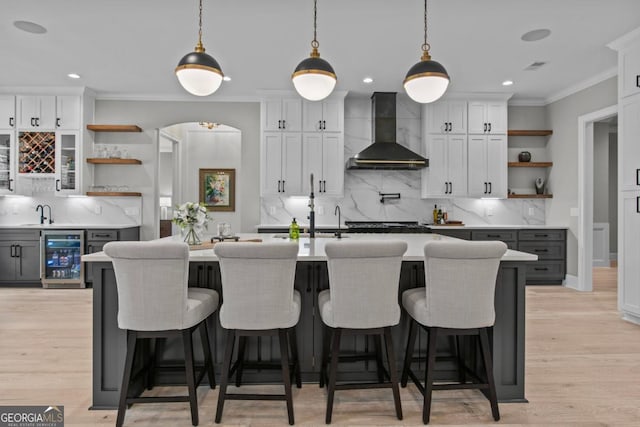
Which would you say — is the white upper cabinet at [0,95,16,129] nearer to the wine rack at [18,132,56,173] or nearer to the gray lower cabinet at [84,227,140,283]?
the wine rack at [18,132,56,173]

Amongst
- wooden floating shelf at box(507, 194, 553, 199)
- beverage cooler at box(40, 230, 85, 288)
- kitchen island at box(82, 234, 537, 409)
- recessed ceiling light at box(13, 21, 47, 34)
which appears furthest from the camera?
wooden floating shelf at box(507, 194, 553, 199)

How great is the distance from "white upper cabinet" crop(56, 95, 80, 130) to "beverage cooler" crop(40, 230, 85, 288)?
153 cm

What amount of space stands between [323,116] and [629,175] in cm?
363

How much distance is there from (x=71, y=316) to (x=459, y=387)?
380cm

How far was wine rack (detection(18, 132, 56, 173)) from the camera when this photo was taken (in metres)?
5.32

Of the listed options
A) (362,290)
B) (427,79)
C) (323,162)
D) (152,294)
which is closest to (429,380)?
(362,290)

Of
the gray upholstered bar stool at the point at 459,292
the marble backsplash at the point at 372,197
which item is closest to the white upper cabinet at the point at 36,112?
the marble backsplash at the point at 372,197

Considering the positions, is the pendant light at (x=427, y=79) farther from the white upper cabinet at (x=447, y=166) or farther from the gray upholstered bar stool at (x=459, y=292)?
the white upper cabinet at (x=447, y=166)

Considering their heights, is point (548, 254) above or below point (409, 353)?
above

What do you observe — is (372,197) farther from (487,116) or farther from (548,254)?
(548,254)

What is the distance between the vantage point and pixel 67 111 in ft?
17.6

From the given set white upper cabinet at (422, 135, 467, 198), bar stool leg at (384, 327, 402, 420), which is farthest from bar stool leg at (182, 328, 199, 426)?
white upper cabinet at (422, 135, 467, 198)

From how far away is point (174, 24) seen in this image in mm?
3477

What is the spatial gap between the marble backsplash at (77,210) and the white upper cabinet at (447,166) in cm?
442
